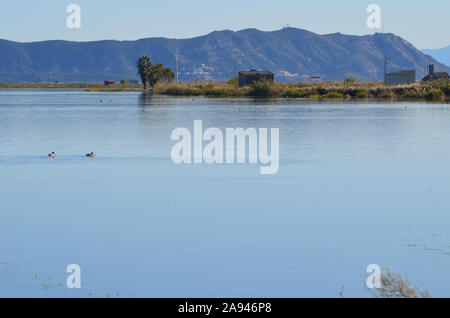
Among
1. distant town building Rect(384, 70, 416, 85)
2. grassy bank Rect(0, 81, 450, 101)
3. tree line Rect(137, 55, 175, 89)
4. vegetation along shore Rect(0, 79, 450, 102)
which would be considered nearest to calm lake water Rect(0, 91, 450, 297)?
grassy bank Rect(0, 81, 450, 101)

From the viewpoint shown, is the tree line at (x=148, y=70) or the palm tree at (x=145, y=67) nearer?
the palm tree at (x=145, y=67)

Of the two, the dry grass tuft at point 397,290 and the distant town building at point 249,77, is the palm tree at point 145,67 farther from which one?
the dry grass tuft at point 397,290

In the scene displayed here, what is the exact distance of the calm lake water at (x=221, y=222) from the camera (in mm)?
11734

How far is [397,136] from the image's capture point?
40344mm

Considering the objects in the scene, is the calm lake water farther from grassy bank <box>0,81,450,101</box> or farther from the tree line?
the tree line

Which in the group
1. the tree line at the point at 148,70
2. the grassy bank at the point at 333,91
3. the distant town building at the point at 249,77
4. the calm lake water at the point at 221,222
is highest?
the tree line at the point at 148,70

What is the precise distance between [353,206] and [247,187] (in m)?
3.98

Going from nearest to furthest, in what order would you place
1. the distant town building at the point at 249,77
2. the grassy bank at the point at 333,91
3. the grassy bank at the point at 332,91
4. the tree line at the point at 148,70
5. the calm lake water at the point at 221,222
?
the calm lake water at the point at 221,222 → the grassy bank at the point at 333,91 → the grassy bank at the point at 332,91 → the distant town building at the point at 249,77 → the tree line at the point at 148,70

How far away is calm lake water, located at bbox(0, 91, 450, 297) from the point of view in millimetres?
11734

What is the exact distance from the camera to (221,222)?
16.3 metres

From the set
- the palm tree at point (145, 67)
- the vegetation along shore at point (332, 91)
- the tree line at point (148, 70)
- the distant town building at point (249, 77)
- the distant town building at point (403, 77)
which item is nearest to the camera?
the vegetation along shore at point (332, 91)

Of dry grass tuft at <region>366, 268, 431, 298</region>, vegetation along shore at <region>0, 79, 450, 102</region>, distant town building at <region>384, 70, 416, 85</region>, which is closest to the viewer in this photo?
dry grass tuft at <region>366, 268, 431, 298</region>

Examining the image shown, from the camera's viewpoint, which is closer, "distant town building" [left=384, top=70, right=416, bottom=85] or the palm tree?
"distant town building" [left=384, top=70, right=416, bottom=85]

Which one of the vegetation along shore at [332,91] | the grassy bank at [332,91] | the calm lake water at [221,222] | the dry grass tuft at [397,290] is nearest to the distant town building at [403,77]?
the vegetation along shore at [332,91]
